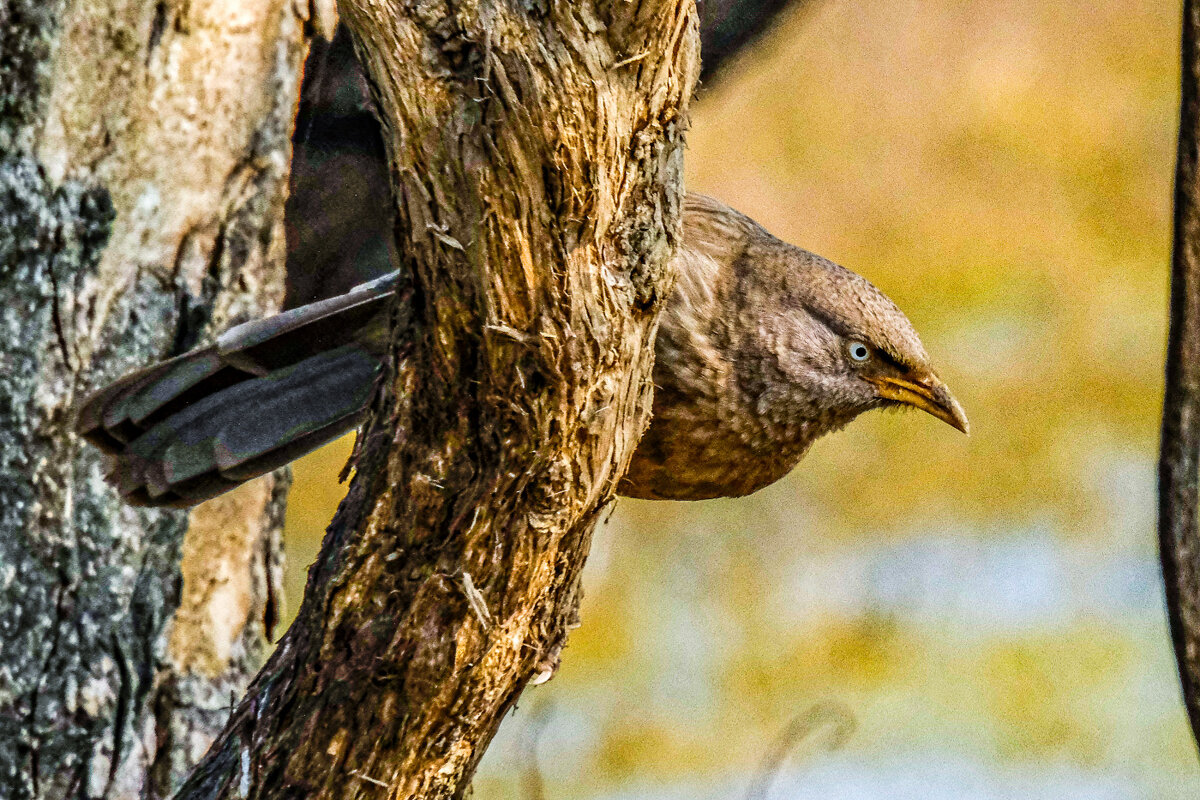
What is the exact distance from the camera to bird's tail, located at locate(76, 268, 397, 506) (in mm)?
2389

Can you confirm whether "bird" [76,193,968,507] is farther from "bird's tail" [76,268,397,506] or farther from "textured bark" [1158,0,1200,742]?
"textured bark" [1158,0,1200,742]

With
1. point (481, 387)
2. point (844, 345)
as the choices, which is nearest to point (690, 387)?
point (844, 345)

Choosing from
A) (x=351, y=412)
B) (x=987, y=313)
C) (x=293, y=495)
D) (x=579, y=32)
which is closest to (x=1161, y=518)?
(x=579, y=32)

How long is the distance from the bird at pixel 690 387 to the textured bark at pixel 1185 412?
18.7 inches

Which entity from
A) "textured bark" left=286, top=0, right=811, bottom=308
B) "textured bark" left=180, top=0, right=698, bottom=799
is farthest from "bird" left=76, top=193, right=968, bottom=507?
"textured bark" left=286, top=0, right=811, bottom=308

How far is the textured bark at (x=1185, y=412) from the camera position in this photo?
2.05m

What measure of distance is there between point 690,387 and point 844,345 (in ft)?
1.22

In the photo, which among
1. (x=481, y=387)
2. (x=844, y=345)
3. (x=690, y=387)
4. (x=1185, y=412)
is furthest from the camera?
(x=844, y=345)

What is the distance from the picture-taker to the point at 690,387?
2.29 metres

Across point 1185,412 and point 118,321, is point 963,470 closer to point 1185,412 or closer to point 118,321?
point 1185,412

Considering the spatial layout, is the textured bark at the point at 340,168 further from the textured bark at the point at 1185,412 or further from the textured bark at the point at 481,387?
the textured bark at the point at 481,387

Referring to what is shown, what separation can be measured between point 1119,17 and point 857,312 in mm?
4423

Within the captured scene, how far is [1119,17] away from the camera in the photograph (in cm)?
596

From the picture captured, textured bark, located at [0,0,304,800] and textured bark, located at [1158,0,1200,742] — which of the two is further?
textured bark, located at [0,0,304,800]
